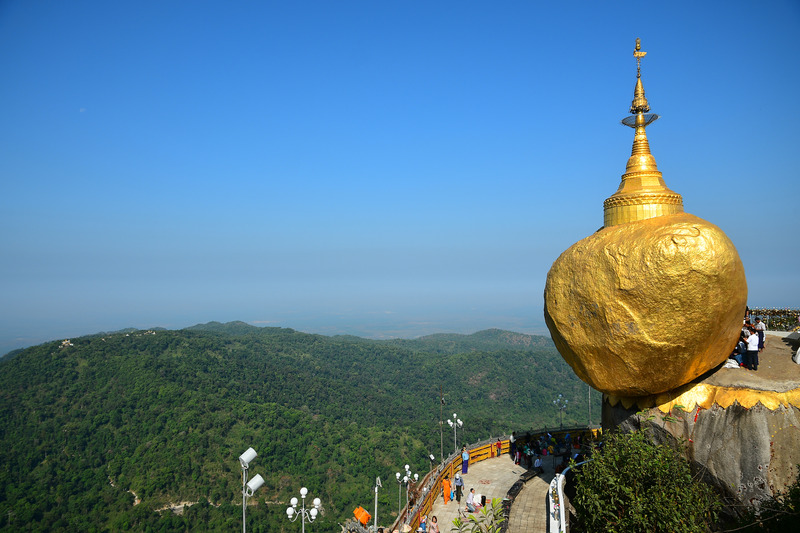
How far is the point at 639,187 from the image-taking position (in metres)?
14.4

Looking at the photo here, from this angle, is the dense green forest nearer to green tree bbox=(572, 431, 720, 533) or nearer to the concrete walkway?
the concrete walkway

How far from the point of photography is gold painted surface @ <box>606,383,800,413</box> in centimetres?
1155

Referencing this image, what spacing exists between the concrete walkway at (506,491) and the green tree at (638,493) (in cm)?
502

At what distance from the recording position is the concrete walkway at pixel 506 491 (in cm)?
1504

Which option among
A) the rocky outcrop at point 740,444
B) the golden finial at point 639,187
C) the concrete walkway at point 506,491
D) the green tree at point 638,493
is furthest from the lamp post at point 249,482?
the golden finial at point 639,187

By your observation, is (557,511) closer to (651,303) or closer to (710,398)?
(710,398)

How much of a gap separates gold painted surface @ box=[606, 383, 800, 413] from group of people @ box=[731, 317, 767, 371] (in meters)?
1.44

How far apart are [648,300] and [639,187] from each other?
14.1ft

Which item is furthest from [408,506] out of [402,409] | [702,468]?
[402,409]

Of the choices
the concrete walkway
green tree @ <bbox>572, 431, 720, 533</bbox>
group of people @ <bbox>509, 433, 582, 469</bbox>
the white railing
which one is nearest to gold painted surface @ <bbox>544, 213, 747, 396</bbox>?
green tree @ <bbox>572, 431, 720, 533</bbox>

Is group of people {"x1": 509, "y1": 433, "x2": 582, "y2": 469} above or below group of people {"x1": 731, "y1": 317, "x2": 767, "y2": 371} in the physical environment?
below

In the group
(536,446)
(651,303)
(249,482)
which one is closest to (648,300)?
(651,303)

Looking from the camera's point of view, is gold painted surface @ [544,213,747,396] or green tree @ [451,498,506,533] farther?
gold painted surface @ [544,213,747,396]

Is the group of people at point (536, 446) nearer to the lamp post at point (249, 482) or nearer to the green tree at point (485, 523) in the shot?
the green tree at point (485, 523)
